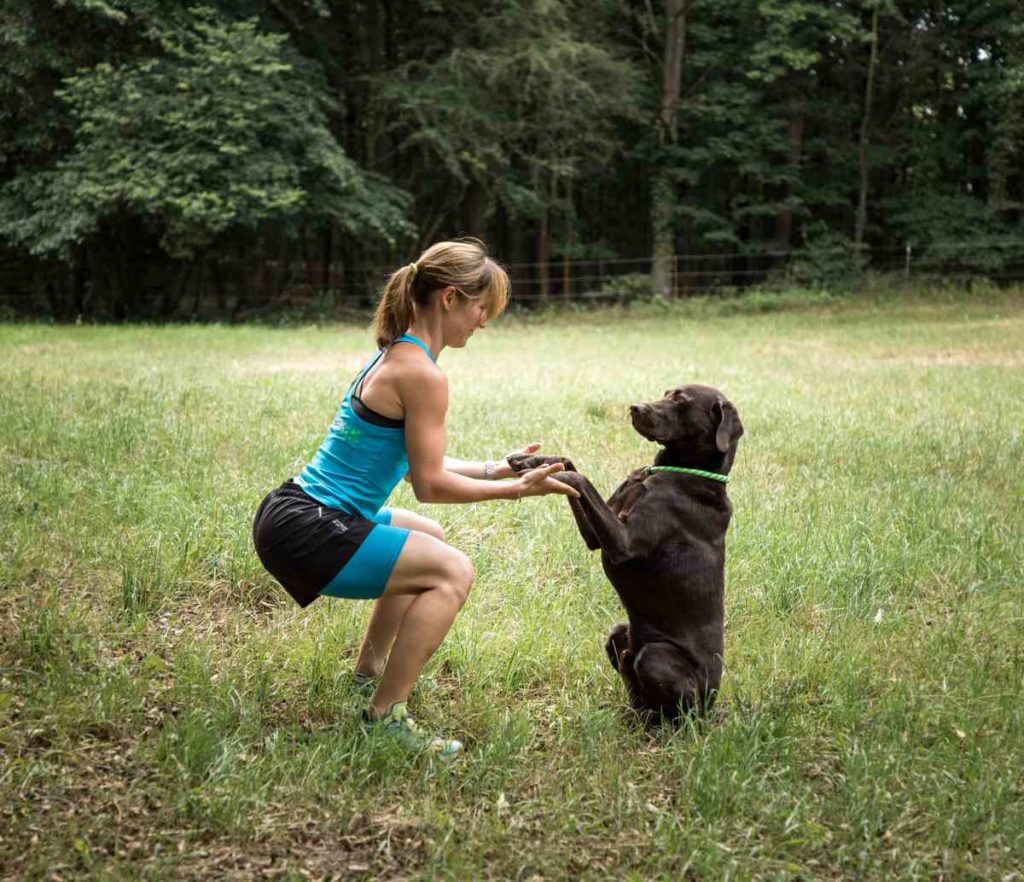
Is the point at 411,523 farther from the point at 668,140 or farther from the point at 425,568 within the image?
the point at 668,140

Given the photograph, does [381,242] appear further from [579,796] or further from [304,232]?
[579,796]

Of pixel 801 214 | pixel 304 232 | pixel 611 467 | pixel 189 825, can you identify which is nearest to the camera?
pixel 189 825

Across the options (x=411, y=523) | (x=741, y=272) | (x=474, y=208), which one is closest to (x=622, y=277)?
(x=741, y=272)

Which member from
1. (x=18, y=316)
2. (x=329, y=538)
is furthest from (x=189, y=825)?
(x=18, y=316)

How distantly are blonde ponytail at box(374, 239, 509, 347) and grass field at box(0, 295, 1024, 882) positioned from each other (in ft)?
4.58

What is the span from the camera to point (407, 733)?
11.8ft

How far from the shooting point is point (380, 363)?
3.58 metres

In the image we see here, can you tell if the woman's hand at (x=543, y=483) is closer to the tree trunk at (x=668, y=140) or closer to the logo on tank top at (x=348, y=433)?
the logo on tank top at (x=348, y=433)

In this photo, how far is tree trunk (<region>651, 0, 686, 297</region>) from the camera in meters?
28.7

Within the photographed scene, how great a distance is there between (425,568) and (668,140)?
2853 cm

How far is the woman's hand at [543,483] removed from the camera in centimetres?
347

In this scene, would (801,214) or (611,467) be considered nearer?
(611,467)

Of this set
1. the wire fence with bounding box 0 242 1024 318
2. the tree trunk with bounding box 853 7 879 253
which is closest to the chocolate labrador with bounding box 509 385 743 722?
the wire fence with bounding box 0 242 1024 318

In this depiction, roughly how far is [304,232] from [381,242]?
7.08 feet
